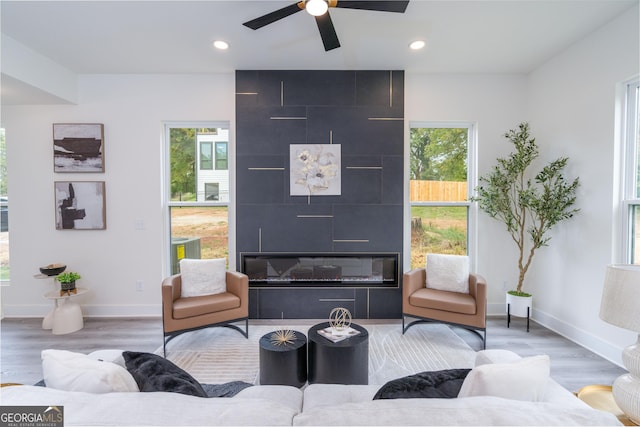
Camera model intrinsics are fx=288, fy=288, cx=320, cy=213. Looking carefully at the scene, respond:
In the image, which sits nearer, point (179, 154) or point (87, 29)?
point (87, 29)

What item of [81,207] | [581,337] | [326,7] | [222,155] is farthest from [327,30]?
[581,337]

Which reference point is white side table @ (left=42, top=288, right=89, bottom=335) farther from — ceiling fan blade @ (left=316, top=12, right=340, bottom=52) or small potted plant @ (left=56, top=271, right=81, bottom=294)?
ceiling fan blade @ (left=316, top=12, right=340, bottom=52)

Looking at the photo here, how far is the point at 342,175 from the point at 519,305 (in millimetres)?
2513

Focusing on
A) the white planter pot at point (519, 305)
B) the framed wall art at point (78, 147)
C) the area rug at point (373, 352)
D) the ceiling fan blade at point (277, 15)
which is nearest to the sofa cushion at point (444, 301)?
the area rug at point (373, 352)

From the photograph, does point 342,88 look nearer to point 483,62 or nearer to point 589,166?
point 483,62

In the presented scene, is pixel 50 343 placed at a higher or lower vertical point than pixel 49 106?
lower

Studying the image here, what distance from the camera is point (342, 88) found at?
358cm

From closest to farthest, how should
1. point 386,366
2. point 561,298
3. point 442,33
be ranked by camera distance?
point 386,366, point 442,33, point 561,298

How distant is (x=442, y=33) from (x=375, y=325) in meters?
3.16

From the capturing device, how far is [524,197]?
126 inches

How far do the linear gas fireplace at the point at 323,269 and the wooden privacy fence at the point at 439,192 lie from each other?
2.89 feet

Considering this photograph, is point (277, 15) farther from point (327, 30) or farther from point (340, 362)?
point (340, 362)

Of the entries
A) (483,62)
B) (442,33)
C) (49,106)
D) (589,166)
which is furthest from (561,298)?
(49,106)

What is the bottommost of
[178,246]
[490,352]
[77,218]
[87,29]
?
[490,352]
